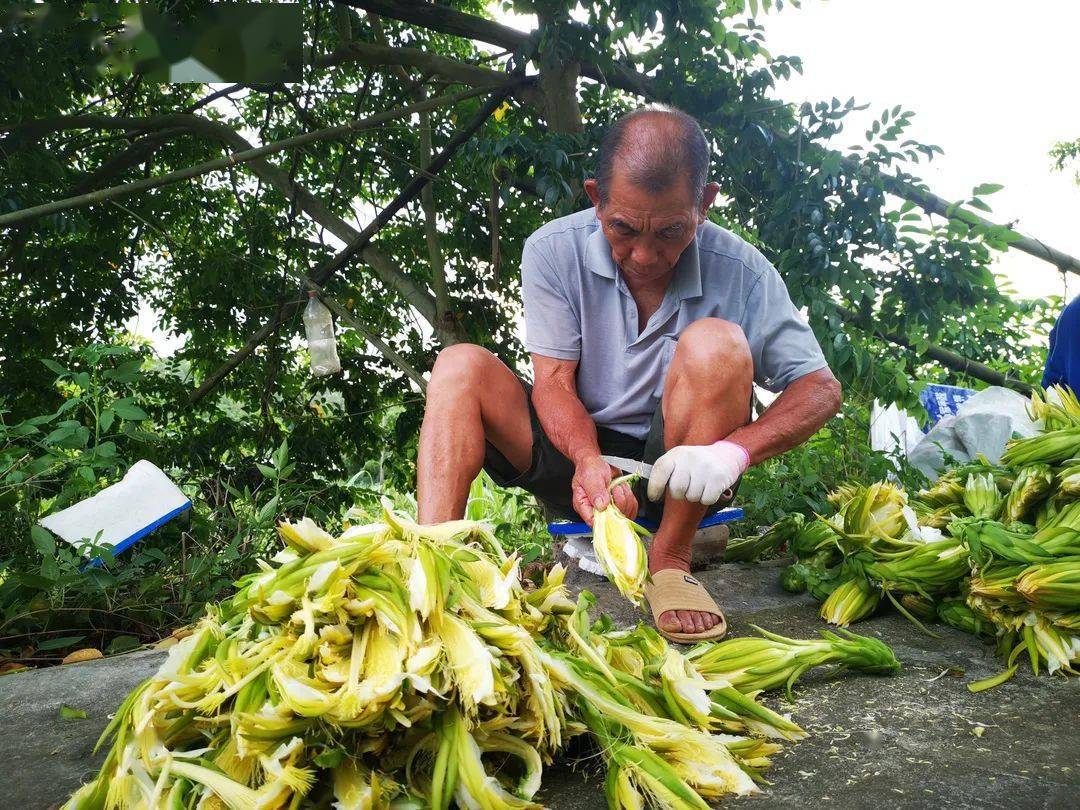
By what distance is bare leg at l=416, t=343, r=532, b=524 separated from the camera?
2.70m

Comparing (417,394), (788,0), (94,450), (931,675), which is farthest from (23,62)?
(931,675)

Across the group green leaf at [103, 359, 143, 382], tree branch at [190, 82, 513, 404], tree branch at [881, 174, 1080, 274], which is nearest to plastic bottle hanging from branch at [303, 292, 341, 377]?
tree branch at [190, 82, 513, 404]

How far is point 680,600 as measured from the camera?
2717 millimetres

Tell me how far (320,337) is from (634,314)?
2043 millimetres

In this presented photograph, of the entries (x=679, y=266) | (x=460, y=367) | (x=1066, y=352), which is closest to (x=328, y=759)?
(x=460, y=367)

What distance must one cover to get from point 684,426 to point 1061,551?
1112mm

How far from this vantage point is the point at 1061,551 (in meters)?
2.37

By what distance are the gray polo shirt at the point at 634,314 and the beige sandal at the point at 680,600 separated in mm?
637

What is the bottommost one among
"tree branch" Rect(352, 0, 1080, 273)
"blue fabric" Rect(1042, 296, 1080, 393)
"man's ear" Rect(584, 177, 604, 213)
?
"blue fabric" Rect(1042, 296, 1080, 393)

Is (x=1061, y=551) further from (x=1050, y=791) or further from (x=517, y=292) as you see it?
(x=517, y=292)

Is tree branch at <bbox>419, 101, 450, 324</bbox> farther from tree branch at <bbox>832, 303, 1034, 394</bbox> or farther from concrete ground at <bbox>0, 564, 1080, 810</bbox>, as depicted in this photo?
concrete ground at <bbox>0, 564, 1080, 810</bbox>

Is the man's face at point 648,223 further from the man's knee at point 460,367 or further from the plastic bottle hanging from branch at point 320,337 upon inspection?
the plastic bottle hanging from branch at point 320,337

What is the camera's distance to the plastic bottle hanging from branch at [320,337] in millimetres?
4512

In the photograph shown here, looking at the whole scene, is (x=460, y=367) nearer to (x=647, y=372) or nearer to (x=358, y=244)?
(x=647, y=372)
